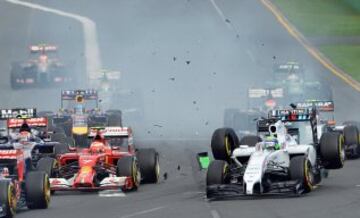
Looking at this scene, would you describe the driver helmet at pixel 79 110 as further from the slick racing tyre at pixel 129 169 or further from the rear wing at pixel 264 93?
the slick racing tyre at pixel 129 169

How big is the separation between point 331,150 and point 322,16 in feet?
156

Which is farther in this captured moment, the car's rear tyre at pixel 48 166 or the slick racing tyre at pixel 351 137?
the slick racing tyre at pixel 351 137

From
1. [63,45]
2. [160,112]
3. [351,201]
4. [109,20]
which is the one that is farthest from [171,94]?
[351,201]

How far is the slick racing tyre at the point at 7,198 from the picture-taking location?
22.9 metres

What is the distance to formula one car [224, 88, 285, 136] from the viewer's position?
44.5 m

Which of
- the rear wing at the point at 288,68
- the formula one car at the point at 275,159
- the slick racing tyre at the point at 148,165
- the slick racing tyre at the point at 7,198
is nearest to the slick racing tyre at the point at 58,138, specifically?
the slick racing tyre at the point at 148,165

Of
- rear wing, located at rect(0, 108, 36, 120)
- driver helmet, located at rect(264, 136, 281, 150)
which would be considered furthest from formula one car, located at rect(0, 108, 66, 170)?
driver helmet, located at rect(264, 136, 281, 150)

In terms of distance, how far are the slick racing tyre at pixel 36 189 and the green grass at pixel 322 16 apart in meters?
46.3

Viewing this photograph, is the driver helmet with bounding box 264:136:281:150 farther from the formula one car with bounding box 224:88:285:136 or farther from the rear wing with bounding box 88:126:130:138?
the formula one car with bounding box 224:88:285:136

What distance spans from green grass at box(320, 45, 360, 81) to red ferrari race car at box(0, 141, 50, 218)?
124 feet

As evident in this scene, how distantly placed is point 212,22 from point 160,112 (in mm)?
20207

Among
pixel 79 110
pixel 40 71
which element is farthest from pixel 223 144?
pixel 40 71

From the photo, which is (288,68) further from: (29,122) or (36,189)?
(36,189)

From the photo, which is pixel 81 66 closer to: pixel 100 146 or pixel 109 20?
pixel 109 20
